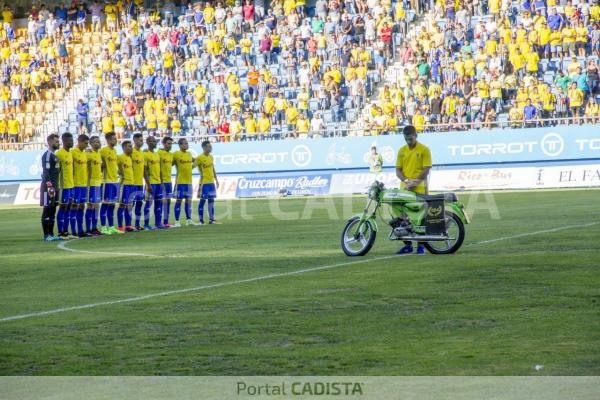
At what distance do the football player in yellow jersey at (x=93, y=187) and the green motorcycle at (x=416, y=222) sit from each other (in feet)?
32.6

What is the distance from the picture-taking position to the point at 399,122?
40.0m

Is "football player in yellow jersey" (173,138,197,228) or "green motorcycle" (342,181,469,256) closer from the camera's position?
"green motorcycle" (342,181,469,256)

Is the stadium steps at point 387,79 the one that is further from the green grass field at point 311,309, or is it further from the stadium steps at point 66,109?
the green grass field at point 311,309

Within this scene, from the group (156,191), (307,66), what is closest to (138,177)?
(156,191)

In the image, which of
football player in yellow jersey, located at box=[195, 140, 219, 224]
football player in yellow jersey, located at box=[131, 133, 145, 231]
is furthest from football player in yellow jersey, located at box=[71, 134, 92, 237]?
football player in yellow jersey, located at box=[195, 140, 219, 224]

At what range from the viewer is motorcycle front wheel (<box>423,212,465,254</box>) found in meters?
16.5

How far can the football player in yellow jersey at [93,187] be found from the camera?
25516mm

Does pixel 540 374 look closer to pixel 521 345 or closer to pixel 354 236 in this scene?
pixel 521 345

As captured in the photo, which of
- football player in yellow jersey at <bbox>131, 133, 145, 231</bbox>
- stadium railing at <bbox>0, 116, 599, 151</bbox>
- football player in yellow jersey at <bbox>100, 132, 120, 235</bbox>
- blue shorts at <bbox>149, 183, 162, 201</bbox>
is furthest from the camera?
stadium railing at <bbox>0, 116, 599, 151</bbox>

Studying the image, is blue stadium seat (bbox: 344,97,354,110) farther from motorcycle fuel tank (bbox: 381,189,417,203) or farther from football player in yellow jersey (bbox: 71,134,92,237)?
motorcycle fuel tank (bbox: 381,189,417,203)

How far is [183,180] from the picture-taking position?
28484mm

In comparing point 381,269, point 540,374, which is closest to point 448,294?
point 381,269

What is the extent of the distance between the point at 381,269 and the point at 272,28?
32106 mm

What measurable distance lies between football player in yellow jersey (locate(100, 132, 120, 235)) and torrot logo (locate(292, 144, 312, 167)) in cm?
1503
